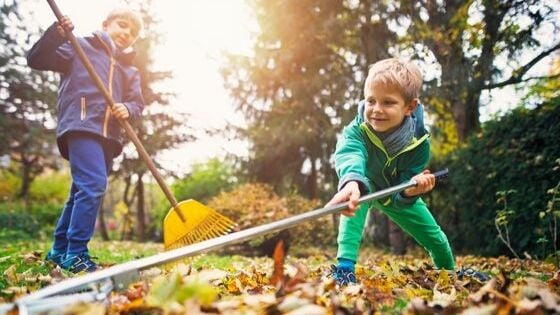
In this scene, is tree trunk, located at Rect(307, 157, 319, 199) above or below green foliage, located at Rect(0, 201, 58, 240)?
above

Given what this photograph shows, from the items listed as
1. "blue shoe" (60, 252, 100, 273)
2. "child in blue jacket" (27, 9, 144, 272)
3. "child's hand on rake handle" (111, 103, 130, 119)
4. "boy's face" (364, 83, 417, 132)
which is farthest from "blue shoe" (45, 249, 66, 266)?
"boy's face" (364, 83, 417, 132)

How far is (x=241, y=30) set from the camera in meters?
10.3

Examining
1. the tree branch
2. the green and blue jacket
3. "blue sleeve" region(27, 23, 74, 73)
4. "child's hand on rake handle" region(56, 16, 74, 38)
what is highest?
→ the tree branch

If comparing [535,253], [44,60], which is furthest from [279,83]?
[44,60]

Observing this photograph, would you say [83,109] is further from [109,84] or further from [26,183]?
[26,183]

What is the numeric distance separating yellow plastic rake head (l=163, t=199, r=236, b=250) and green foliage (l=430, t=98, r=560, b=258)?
2.66 meters

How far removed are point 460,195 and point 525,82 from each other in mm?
2602

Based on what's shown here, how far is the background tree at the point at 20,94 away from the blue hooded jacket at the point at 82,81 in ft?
27.3

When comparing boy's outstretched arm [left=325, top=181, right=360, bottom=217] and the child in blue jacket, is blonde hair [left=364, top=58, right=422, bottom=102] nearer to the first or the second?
boy's outstretched arm [left=325, top=181, right=360, bottom=217]

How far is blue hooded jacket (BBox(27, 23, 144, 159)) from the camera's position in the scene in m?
3.06

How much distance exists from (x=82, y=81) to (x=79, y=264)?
127 centimetres

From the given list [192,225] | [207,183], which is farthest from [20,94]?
[192,225]

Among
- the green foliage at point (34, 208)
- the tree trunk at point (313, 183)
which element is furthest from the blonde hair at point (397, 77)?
the tree trunk at point (313, 183)

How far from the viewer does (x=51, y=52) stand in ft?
10.2
